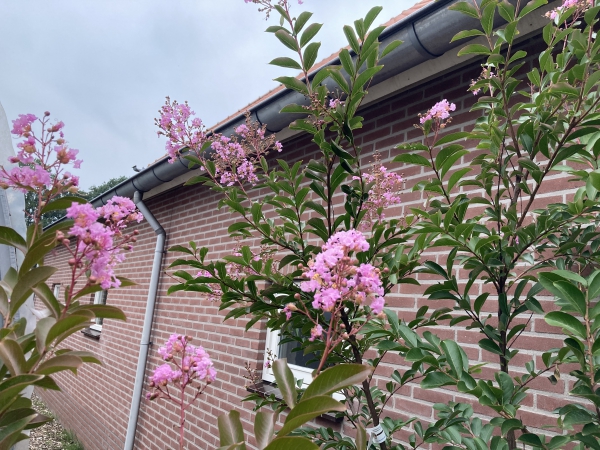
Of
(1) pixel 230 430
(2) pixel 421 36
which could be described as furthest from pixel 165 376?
(2) pixel 421 36

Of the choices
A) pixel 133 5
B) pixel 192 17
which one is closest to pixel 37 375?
pixel 133 5

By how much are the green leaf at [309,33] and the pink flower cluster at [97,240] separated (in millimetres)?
829

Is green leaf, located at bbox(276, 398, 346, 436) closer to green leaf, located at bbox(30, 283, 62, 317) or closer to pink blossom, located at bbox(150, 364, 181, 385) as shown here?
pink blossom, located at bbox(150, 364, 181, 385)

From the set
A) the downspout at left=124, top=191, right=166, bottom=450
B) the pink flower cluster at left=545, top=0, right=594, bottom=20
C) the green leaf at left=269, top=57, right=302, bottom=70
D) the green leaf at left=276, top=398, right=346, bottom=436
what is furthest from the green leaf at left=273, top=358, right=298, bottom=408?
the downspout at left=124, top=191, right=166, bottom=450

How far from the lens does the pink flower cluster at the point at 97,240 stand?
1.83ft

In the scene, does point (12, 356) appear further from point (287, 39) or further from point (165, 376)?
point (287, 39)

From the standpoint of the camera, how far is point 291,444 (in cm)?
52

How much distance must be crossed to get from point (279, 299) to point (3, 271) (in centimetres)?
81

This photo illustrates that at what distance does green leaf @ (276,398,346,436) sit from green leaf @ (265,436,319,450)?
0.01 metres

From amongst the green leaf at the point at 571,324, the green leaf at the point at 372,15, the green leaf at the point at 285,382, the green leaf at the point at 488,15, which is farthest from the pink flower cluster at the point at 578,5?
the green leaf at the point at 285,382

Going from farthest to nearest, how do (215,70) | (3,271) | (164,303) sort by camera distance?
(215,70) → (164,303) → (3,271)

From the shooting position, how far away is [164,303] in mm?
4191

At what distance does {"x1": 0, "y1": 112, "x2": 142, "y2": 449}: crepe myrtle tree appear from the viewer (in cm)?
56

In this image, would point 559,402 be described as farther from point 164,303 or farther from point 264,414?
point 164,303
